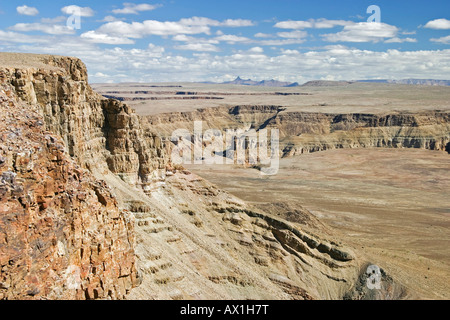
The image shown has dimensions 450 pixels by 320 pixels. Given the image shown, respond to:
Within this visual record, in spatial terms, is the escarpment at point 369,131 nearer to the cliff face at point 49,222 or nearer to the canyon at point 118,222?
the canyon at point 118,222

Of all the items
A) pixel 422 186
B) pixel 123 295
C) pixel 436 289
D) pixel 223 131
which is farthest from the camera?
pixel 223 131

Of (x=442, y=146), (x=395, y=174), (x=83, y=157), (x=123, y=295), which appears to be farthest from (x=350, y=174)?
(x=123, y=295)

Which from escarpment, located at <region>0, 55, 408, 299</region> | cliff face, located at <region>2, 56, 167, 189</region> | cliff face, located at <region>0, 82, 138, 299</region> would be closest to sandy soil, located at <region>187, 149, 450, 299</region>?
escarpment, located at <region>0, 55, 408, 299</region>

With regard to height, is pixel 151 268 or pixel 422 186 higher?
pixel 151 268

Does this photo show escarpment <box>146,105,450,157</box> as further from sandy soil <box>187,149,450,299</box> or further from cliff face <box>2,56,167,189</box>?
cliff face <box>2,56,167,189</box>

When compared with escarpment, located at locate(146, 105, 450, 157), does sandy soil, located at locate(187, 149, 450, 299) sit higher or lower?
lower

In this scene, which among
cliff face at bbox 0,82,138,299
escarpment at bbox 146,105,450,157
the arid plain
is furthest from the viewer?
escarpment at bbox 146,105,450,157

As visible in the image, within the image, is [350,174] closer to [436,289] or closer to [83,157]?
[436,289]
